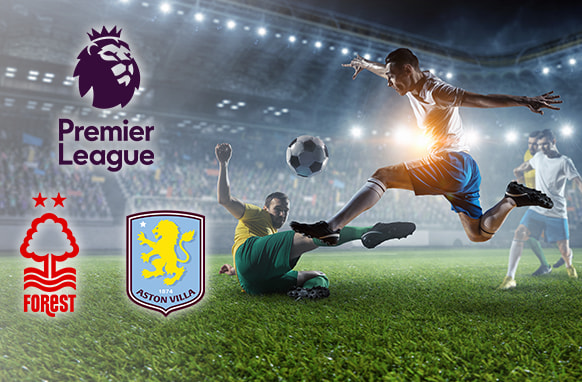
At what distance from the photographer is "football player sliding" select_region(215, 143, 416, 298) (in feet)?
12.2

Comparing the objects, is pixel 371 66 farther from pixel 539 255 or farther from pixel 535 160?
pixel 539 255

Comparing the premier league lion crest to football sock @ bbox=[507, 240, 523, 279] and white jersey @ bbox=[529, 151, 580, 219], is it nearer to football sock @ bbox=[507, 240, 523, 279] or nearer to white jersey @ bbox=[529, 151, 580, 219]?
football sock @ bbox=[507, 240, 523, 279]

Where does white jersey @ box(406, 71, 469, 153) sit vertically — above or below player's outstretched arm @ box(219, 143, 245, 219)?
above

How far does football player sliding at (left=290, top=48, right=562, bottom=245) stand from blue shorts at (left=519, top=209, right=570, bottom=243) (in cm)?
322

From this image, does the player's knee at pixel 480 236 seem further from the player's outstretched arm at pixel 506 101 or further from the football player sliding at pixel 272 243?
the player's outstretched arm at pixel 506 101

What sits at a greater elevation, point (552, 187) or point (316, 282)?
point (552, 187)

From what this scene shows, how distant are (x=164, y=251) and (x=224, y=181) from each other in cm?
79

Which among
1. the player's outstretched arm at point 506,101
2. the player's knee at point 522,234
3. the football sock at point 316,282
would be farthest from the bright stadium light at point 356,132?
the player's outstretched arm at point 506,101

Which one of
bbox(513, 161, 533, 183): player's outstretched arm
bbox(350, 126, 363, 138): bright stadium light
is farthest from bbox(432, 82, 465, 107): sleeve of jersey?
bbox(350, 126, 363, 138): bright stadium light

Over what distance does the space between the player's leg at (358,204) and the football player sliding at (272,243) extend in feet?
1.22

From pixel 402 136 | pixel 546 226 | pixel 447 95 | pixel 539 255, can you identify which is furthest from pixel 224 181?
pixel 402 136

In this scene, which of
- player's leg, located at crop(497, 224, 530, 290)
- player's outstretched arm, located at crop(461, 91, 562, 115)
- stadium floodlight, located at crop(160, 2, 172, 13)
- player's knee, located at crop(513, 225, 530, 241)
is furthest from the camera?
stadium floodlight, located at crop(160, 2, 172, 13)

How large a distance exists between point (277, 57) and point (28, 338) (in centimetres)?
1489

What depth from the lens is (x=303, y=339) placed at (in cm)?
296
